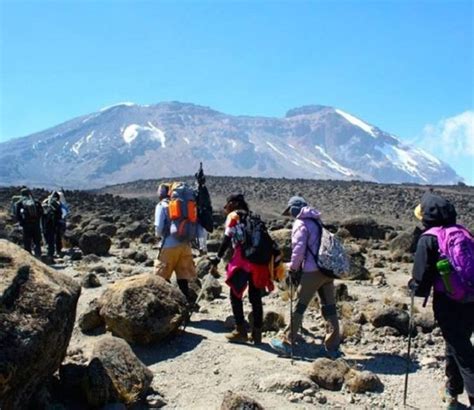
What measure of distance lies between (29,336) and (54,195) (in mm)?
12026

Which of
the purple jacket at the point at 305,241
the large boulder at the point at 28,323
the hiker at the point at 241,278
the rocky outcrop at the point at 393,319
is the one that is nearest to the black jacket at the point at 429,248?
the purple jacket at the point at 305,241

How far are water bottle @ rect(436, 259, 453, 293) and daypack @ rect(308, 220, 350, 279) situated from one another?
5.92ft

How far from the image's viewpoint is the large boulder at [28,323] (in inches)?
178

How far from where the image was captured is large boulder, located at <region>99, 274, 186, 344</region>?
23.6ft

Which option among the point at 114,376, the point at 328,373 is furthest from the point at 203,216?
the point at 114,376

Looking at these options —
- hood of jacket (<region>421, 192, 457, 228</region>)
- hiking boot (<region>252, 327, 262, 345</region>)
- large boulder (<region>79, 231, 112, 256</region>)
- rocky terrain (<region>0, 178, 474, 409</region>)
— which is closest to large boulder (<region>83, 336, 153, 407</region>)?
rocky terrain (<region>0, 178, 474, 409</region>)

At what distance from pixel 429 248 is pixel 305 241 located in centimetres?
196

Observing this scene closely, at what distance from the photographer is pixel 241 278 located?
754cm

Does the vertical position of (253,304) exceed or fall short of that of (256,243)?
it falls short

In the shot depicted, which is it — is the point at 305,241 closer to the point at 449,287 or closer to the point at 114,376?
the point at 449,287

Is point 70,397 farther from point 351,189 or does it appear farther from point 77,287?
point 351,189

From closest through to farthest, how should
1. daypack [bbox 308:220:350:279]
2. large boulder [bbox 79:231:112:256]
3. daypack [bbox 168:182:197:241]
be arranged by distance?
daypack [bbox 308:220:350:279], daypack [bbox 168:182:197:241], large boulder [bbox 79:231:112:256]

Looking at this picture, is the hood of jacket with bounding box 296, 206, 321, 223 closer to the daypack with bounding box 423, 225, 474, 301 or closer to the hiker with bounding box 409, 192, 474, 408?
the hiker with bounding box 409, 192, 474, 408

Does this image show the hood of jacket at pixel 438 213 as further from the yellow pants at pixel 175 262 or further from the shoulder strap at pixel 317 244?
the yellow pants at pixel 175 262
